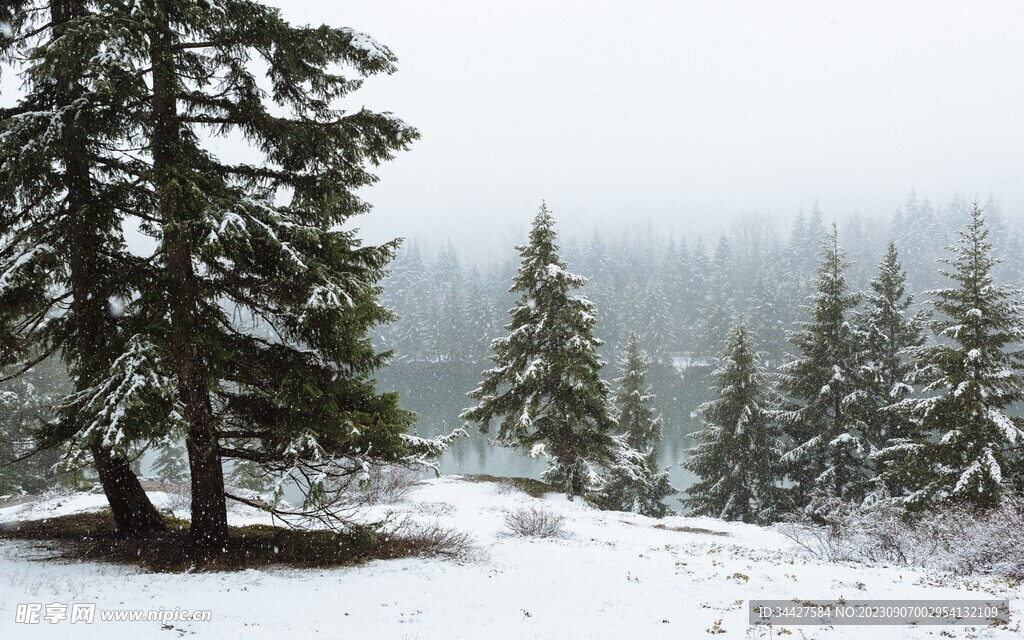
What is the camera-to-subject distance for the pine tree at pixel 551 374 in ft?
64.4

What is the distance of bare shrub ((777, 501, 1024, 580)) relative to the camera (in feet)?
34.3

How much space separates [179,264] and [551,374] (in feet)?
46.4

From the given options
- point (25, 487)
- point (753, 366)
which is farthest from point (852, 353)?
point (25, 487)

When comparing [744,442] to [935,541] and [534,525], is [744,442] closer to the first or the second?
[935,541]

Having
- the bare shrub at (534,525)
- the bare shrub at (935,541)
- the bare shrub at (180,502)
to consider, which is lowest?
the bare shrub at (180,502)

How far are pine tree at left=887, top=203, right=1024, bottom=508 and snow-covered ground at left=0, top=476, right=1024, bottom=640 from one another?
28.4ft

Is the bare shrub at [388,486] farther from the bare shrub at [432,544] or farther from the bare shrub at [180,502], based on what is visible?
the bare shrub at [432,544]

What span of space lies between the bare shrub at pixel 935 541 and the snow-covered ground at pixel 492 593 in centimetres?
143

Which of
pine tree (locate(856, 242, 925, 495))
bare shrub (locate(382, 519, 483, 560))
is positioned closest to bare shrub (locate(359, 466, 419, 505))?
bare shrub (locate(382, 519, 483, 560))

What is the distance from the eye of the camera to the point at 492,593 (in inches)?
323

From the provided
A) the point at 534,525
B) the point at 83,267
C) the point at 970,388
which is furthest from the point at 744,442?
the point at 83,267

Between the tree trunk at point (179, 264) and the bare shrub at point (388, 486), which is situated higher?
the tree trunk at point (179, 264)

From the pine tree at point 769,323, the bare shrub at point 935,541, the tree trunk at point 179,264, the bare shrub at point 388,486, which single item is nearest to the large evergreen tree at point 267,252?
the tree trunk at point 179,264

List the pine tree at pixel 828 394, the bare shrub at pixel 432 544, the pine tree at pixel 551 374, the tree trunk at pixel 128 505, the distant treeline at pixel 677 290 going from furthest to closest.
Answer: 1. the distant treeline at pixel 677 290
2. the pine tree at pixel 828 394
3. the pine tree at pixel 551 374
4. the bare shrub at pixel 432 544
5. the tree trunk at pixel 128 505
